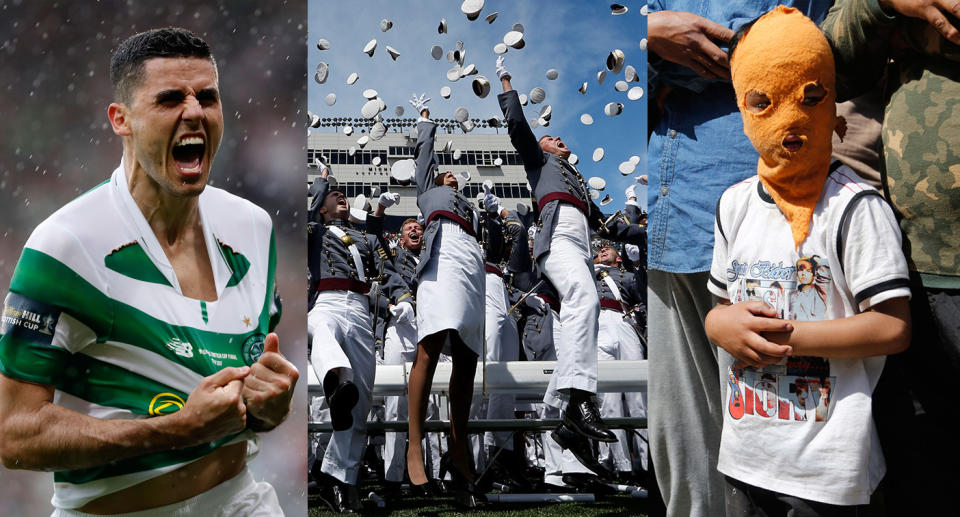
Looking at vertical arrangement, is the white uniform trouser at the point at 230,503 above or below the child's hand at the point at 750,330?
below

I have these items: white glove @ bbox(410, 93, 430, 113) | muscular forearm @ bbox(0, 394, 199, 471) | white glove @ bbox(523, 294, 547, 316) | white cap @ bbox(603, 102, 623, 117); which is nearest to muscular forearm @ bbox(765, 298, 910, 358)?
white cap @ bbox(603, 102, 623, 117)

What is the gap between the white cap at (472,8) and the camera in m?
2.02

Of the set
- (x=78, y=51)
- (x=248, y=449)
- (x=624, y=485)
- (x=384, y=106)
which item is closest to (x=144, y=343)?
(x=248, y=449)

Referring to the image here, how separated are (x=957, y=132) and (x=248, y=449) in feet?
4.60

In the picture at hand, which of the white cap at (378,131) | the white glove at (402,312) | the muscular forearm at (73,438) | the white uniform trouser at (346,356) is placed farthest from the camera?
the white glove at (402,312)

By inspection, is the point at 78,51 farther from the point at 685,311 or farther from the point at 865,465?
the point at 865,465

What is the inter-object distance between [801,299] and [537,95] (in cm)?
96

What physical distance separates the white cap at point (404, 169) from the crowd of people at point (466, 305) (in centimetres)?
5

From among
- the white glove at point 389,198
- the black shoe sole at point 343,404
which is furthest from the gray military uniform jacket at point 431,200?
the black shoe sole at point 343,404

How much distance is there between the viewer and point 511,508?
8.14 ft

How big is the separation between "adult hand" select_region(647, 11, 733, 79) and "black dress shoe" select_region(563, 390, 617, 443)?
3.39 feet

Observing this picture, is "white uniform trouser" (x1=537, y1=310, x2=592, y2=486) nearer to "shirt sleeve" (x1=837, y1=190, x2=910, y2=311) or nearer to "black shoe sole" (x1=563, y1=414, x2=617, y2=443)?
"black shoe sole" (x1=563, y1=414, x2=617, y2=443)

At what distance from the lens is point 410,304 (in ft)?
10.6

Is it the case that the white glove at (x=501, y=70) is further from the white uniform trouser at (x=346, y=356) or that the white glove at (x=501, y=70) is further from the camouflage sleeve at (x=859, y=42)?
the white uniform trouser at (x=346, y=356)
